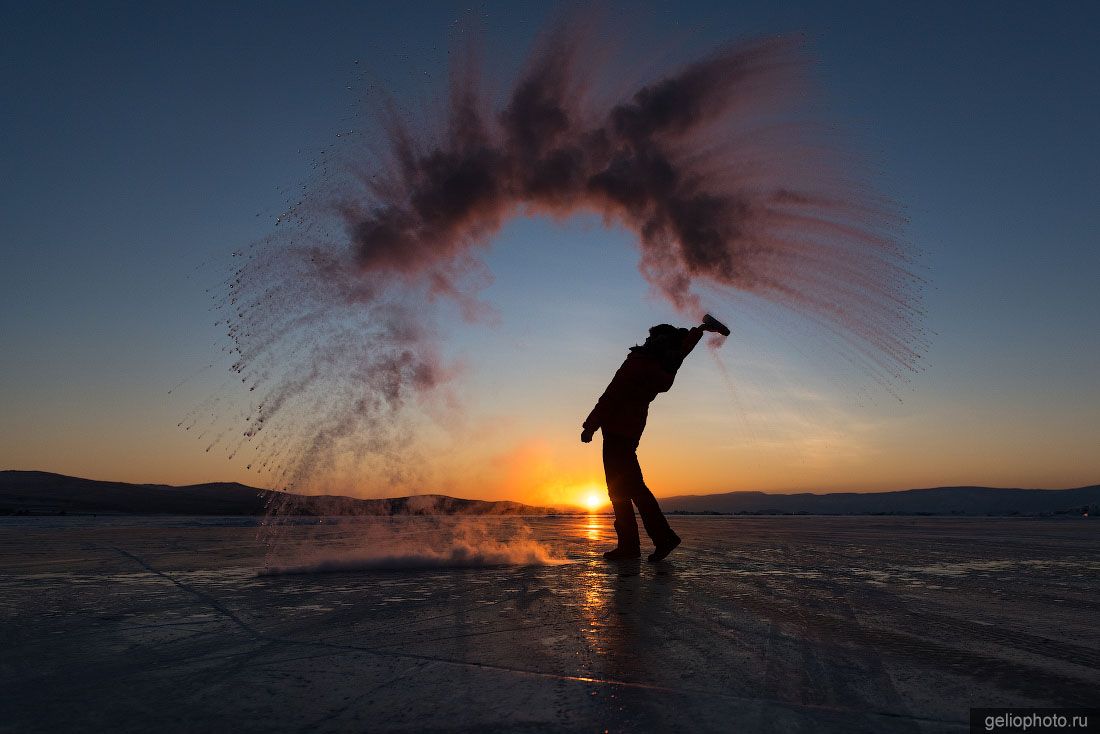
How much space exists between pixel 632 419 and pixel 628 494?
41.3 inches

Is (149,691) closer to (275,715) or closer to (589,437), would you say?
(275,715)

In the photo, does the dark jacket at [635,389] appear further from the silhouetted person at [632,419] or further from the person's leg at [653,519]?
the person's leg at [653,519]

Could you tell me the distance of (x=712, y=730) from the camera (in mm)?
2242

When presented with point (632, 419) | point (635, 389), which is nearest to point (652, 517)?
point (632, 419)

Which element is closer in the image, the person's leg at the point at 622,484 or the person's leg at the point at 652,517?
the person's leg at the point at 652,517

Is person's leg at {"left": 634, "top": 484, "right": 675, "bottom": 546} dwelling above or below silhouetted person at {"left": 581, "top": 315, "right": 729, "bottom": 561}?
below

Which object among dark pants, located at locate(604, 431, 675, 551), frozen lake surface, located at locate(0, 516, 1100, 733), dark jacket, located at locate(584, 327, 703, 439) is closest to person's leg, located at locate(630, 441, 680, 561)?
dark pants, located at locate(604, 431, 675, 551)

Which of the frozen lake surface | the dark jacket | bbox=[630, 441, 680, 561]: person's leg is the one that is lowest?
the frozen lake surface

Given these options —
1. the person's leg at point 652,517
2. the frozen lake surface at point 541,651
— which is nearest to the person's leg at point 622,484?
the person's leg at point 652,517

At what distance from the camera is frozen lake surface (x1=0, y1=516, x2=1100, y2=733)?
2.46 metres

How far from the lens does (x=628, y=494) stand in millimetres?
8992

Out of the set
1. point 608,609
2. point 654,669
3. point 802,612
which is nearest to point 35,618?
point 608,609

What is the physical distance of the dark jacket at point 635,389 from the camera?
9070 millimetres

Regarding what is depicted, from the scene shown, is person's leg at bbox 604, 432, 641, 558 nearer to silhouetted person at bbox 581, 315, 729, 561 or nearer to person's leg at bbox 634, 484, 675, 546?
silhouetted person at bbox 581, 315, 729, 561
